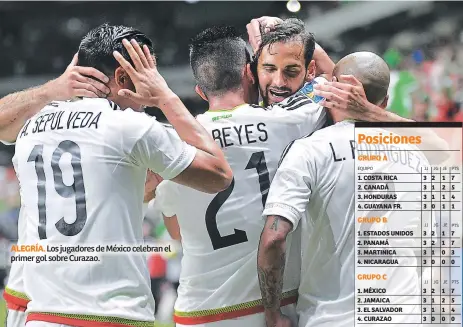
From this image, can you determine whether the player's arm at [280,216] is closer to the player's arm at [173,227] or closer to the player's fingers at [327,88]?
the player's fingers at [327,88]

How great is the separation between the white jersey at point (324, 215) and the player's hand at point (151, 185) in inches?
12.8

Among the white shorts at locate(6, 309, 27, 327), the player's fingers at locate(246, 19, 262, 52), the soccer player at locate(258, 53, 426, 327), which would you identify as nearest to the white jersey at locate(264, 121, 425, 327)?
the soccer player at locate(258, 53, 426, 327)

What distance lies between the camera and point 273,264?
5.53 ft

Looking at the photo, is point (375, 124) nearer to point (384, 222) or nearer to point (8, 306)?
point (384, 222)

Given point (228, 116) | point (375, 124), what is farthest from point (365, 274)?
point (228, 116)

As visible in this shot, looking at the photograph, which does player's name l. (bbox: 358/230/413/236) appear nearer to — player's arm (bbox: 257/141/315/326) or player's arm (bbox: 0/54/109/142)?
player's arm (bbox: 257/141/315/326)

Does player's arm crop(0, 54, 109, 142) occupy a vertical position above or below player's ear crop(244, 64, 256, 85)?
below

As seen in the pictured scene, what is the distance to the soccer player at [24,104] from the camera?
171cm

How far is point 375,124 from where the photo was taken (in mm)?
1827

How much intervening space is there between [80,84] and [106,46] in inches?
4.4

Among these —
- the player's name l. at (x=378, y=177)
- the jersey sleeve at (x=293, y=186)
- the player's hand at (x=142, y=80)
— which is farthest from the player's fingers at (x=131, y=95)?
the player's name l. at (x=378, y=177)

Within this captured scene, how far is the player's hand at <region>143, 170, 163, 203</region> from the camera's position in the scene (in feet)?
6.10

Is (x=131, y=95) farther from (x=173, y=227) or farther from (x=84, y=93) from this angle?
(x=173, y=227)

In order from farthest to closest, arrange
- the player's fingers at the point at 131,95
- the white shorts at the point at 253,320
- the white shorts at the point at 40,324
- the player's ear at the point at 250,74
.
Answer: the player's ear at the point at 250,74 < the white shorts at the point at 253,320 < the player's fingers at the point at 131,95 < the white shorts at the point at 40,324
